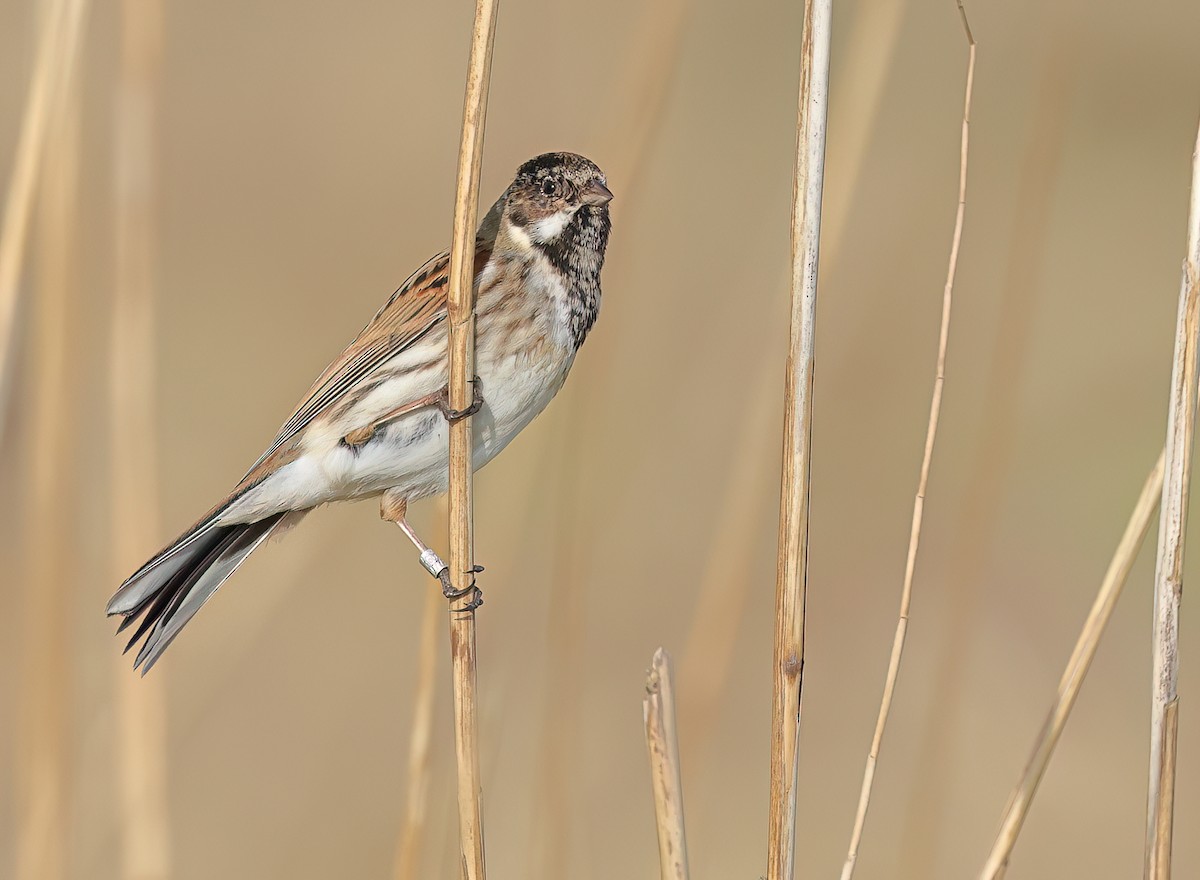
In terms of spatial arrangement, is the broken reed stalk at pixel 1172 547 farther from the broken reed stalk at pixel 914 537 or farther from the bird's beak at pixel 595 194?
the bird's beak at pixel 595 194

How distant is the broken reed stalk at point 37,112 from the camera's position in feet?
7.38

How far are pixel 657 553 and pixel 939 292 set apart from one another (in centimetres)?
157

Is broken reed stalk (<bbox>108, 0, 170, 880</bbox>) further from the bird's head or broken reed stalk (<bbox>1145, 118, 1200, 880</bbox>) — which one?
broken reed stalk (<bbox>1145, 118, 1200, 880</bbox>)

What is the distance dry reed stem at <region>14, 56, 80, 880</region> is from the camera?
7.72 feet

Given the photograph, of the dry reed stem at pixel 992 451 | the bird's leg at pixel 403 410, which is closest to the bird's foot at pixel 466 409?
the bird's leg at pixel 403 410

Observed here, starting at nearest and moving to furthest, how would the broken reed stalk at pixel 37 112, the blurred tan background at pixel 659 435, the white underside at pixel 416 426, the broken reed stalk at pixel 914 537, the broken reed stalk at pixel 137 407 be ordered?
the broken reed stalk at pixel 914 537
the broken reed stalk at pixel 37 112
the broken reed stalk at pixel 137 407
the blurred tan background at pixel 659 435
the white underside at pixel 416 426

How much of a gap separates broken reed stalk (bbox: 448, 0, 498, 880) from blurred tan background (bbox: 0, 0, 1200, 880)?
474mm

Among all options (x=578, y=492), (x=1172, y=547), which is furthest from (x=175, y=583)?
(x=1172, y=547)

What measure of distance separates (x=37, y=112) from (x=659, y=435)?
3.64 meters

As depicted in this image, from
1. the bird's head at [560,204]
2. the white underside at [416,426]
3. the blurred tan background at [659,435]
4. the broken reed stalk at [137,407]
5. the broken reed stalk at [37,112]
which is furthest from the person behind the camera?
the bird's head at [560,204]

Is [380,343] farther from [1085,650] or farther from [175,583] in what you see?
[1085,650]

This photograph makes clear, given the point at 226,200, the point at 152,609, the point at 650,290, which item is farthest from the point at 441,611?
the point at 226,200

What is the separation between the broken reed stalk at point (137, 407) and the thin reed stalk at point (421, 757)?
0.47 metres

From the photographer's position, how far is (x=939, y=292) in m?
5.54
